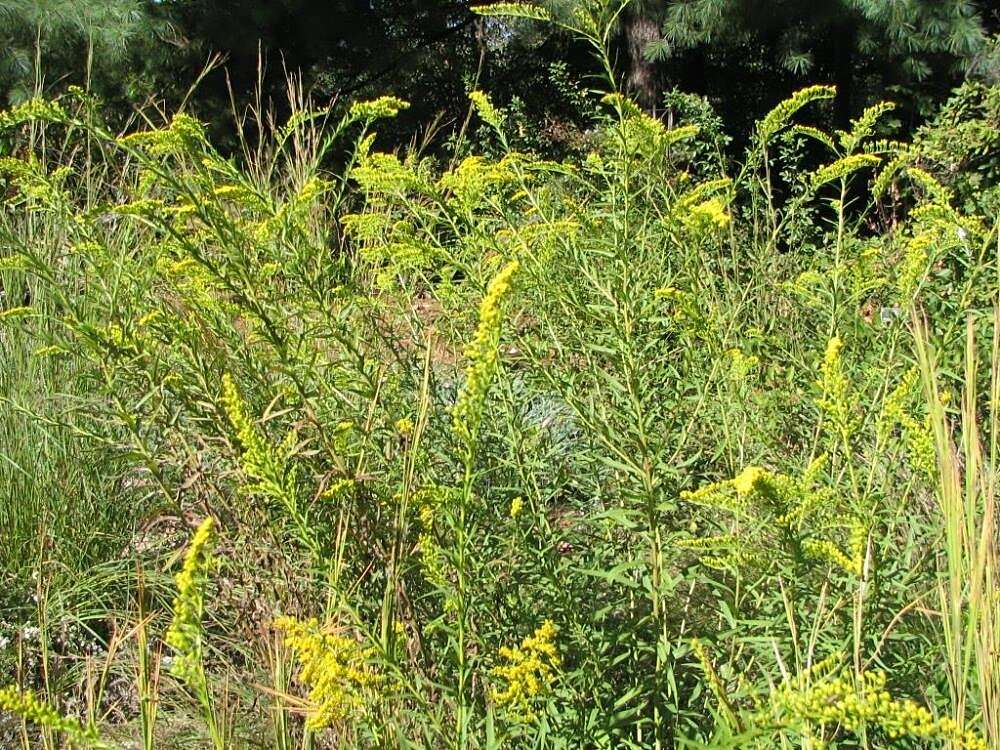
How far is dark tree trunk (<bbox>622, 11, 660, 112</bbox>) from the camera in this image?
8.05 m

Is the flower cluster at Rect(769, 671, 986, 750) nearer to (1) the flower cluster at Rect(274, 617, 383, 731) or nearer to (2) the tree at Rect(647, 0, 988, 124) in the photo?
(1) the flower cluster at Rect(274, 617, 383, 731)

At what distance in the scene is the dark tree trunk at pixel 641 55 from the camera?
805 cm

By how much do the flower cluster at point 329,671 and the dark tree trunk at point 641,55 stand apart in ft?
23.2

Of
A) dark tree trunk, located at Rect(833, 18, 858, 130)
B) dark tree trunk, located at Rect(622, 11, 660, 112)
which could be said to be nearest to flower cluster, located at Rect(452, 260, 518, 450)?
dark tree trunk, located at Rect(622, 11, 660, 112)

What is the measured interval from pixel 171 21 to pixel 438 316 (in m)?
6.53

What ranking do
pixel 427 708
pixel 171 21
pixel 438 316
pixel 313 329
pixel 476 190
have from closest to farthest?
1. pixel 427 708
2. pixel 313 329
3. pixel 476 190
4. pixel 438 316
5. pixel 171 21

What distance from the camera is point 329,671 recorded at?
4.63 feet

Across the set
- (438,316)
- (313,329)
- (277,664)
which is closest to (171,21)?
(438,316)

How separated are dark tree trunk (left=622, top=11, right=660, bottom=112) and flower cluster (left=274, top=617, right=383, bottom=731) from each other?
23.2 feet

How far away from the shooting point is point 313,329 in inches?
79.2

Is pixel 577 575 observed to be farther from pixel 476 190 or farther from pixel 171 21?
pixel 171 21

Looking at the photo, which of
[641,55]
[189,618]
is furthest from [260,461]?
[641,55]

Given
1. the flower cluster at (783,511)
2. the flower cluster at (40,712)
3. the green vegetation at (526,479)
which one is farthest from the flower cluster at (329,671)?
the flower cluster at (783,511)

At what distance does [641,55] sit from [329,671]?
7.55m
